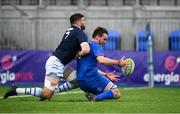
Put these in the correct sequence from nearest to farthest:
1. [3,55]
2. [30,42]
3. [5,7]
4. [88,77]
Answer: [88,77], [3,55], [30,42], [5,7]

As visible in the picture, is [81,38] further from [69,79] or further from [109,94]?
[109,94]

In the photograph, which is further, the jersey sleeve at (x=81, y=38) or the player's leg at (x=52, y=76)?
the player's leg at (x=52, y=76)

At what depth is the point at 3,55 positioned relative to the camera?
79.3 feet

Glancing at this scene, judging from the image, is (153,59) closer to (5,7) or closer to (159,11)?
(159,11)

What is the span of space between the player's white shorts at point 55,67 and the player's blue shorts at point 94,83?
0.47 metres

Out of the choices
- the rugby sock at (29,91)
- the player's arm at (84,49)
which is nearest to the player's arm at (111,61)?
the player's arm at (84,49)

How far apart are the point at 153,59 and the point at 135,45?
15.2 feet

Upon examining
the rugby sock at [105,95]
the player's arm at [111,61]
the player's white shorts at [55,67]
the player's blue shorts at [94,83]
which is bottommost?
the rugby sock at [105,95]

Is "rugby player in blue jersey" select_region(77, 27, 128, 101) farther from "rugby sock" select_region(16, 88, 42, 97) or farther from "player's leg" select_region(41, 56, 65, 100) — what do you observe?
"rugby sock" select_region(16, 88, 42, 97)

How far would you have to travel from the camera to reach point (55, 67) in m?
14.6

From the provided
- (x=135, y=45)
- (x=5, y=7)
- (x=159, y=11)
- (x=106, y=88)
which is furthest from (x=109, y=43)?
(x=106, y=88)

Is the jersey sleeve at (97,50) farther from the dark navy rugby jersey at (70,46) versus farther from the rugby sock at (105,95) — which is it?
the rugby sock at (105,95)

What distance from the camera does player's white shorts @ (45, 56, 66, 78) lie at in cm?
1454

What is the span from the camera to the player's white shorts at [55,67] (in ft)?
47.7
